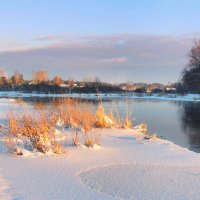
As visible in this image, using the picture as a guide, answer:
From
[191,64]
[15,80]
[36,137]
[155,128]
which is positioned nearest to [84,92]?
[191,64]

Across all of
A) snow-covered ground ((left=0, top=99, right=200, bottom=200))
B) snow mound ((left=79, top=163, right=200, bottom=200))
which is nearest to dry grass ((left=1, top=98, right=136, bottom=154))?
snow-covered ground ((left=0, top=99, right=200, bottom=200))

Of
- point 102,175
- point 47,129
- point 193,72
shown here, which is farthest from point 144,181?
point 193,72

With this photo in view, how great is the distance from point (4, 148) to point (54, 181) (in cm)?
203

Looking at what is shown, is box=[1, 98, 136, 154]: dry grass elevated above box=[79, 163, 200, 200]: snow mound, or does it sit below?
above

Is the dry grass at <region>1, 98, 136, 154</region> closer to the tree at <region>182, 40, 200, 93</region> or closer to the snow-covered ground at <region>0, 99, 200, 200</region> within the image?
the snow-covered ground at <region>0, 99, 200, 200</region>

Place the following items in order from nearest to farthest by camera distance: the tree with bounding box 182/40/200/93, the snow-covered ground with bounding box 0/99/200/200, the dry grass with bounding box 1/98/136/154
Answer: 1. the snow-covered ground with bounding box 0/99/200/200
2. the dry grass with bounding box 1/98/136/154
3. the tree with bounding box 182/40/200/93

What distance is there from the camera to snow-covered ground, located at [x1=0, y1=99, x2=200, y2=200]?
3871 millimetres

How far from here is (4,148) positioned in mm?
5965

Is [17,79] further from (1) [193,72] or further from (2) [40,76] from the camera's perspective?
(1) [193,72]

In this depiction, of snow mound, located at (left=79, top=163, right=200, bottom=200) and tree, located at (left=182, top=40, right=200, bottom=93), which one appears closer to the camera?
snow mound, located at (left=79, top=163, right=200, bottom=200)

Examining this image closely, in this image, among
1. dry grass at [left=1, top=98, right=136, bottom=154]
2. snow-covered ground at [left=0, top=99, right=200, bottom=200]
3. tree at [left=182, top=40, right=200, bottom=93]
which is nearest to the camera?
snow-covered ground at [left=0, top=99, right=200, bottom=200]

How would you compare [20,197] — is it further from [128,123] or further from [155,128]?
[155,128]

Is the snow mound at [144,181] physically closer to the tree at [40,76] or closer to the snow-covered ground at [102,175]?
the snow-covered ground at [102,175]

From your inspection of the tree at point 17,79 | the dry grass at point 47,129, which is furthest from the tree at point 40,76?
the dry grass at point 47,129
